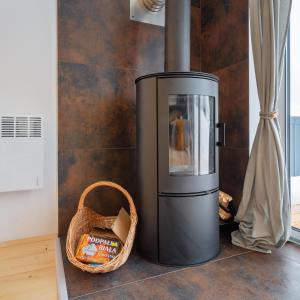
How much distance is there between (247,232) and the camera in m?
1.48

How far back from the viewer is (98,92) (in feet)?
5.56

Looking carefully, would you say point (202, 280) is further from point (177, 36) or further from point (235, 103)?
point (177, 36)

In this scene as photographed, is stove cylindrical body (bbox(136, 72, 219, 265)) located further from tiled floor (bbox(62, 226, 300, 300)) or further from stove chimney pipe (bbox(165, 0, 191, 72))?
stove chimney pipe (bbox(165, 0, 191, 72))

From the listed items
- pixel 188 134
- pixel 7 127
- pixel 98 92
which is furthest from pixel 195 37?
pixel 7 127

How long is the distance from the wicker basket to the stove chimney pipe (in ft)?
2.50

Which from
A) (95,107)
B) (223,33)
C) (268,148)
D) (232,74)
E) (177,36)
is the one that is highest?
(223,33)

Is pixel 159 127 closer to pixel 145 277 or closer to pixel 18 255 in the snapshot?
pixel 145 277

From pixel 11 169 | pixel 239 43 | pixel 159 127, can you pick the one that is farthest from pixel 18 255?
pixel 239 43

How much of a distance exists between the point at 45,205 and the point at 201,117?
1.09m

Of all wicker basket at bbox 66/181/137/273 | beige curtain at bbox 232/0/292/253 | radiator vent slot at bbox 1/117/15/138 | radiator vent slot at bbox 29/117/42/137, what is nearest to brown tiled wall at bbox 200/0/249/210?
beige curtain at bbox 232/0/292/253

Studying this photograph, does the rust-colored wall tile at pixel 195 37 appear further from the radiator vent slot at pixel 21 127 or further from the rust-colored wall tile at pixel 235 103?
the radiator vent slot at pixel 21 127

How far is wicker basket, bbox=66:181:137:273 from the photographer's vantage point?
3.75 feet

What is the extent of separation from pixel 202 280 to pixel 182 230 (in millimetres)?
233

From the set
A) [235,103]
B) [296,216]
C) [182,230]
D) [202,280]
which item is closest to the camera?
[202,280]
